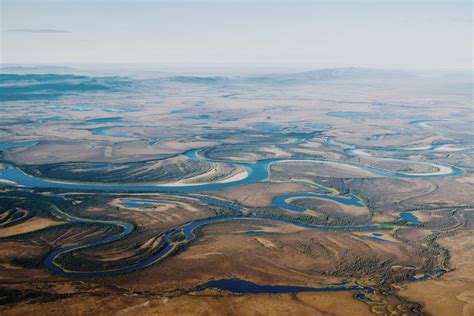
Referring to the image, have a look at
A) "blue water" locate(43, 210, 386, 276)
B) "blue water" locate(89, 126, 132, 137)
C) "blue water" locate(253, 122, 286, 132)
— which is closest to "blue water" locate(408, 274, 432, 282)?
"blue water" locate(43, 210, 386, 276)

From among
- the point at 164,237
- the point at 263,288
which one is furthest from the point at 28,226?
the point at 263,288

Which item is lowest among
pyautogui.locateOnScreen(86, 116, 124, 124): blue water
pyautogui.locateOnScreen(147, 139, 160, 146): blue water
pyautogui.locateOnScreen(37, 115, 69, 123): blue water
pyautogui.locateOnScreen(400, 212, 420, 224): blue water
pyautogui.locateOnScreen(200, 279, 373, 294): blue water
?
pyautogui.locateOnScreen(200, 279, 373, 294): blue water

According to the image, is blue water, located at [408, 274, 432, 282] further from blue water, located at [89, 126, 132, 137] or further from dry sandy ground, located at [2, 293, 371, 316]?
blue water, located at [89, 126, 132, 137]

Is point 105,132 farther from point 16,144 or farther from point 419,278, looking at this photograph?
point 419,278

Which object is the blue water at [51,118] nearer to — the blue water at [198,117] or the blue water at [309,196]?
the blue water at [198,117]

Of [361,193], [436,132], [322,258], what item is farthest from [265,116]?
[322,258]

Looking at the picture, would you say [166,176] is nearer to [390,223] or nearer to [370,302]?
[390,223]

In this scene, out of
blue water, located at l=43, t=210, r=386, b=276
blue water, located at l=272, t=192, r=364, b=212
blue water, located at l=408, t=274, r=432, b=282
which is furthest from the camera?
blue water, located at l=272, t=192, r=364, b=212
